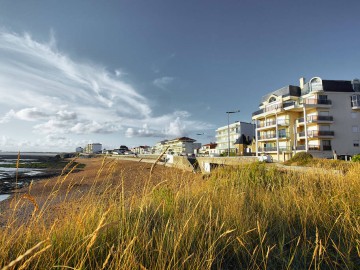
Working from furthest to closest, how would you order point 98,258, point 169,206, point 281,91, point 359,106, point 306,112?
point 281,91 < point 306,112 < point 359,106 < point 169,206 < point 98,258

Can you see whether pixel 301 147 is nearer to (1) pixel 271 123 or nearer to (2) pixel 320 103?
(2) pixel 320 103

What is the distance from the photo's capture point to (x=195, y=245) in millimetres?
2955

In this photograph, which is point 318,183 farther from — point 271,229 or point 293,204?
point 271,229

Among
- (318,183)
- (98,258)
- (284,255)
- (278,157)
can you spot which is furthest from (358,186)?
(278,157)

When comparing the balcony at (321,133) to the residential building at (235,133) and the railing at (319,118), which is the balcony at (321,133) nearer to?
the railing at (319,118)

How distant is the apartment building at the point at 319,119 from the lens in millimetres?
42438

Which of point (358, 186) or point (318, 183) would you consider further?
point (318, 183)

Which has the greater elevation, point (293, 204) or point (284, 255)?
point (293, 204)

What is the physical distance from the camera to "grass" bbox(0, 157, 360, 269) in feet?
7.85

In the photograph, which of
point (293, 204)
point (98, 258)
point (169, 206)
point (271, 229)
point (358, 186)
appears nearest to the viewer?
point (98, 258)

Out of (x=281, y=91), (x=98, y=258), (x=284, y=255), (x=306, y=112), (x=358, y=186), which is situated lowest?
(x=284, y=255)

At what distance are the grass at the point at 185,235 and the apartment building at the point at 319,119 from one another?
40469 millimetres

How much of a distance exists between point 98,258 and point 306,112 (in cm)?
4972

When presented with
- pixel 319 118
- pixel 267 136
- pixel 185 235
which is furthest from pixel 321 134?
pixel 185 235
